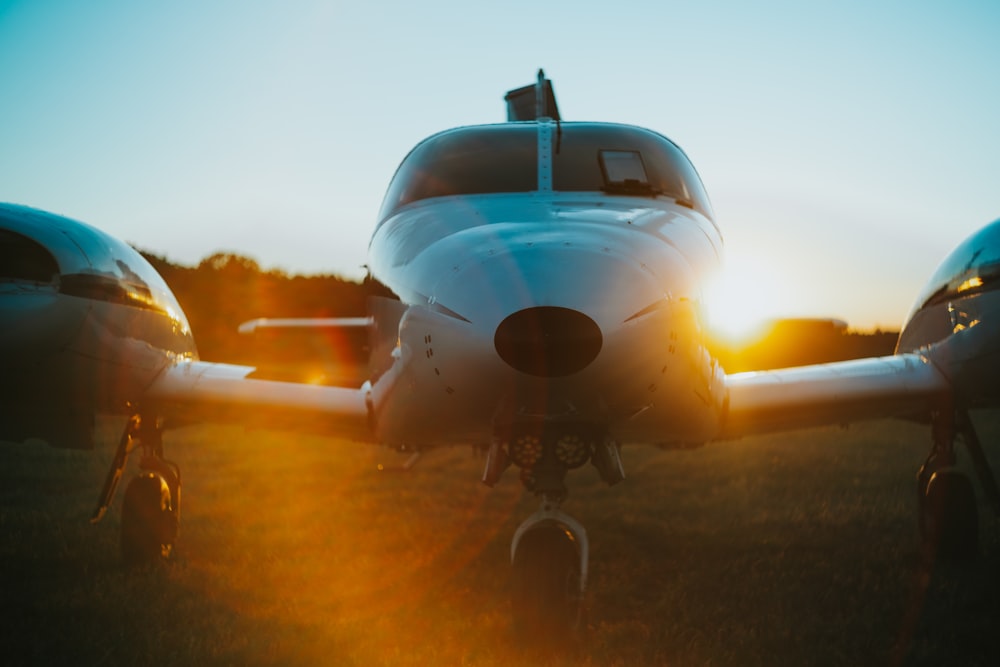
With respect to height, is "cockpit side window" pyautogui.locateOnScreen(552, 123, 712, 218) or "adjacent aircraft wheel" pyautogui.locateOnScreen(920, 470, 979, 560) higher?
"cockpit side window" pyautogui.locateOnScreen(552, 123, 712, 218)

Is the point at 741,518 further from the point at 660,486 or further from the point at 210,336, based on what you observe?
the point at 210,336

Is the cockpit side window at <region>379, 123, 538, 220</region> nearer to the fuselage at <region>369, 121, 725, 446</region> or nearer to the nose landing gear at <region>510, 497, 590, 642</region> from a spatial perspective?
the fuselage at <region>369, 121, 725, 446</region>

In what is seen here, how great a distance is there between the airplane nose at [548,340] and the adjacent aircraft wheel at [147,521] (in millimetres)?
3714

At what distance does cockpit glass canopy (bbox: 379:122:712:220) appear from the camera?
12.6 feet

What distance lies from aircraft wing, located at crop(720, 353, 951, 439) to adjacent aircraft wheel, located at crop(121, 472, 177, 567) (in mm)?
3707

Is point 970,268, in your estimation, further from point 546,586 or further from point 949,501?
point 546,586

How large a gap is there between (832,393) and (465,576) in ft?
8.28

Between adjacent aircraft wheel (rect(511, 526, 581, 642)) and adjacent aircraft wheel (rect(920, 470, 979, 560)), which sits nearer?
adjacent aircraft wheel (rect(511, 526, 581, 642))

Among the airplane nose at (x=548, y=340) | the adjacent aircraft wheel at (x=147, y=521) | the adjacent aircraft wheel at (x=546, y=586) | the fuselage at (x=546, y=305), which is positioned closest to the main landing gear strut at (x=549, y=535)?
the adjacent aircraft wheel at (x=546, y=586)

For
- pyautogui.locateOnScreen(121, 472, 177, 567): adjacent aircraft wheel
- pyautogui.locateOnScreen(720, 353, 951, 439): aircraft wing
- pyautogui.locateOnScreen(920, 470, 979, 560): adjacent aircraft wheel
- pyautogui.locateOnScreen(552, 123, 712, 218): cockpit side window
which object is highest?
pyautogui.locateOnScreen(552, 123, 712, 218): cockpit side window

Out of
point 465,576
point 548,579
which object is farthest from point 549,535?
point 465,576

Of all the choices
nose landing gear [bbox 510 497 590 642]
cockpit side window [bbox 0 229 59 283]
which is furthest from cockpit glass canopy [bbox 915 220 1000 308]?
cockpit side window [bbox 0 229 59 283]

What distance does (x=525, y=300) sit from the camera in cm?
224

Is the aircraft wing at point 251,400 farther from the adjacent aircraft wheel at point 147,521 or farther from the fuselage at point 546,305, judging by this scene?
the fuselage at point 546,305
